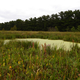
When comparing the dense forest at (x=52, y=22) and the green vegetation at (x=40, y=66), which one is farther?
the dense forest at (x=52, y=22)

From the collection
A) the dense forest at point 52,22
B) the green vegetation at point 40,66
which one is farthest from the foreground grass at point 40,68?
the dense forest at point 52,22

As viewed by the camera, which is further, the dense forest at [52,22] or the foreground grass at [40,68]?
the dense forest at [52,22]

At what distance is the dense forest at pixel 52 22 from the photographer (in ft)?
112

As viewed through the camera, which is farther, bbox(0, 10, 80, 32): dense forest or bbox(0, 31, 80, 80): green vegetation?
bbox(0, 10, 80, 32): dense forest

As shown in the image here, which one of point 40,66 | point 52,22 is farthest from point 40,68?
point 52,22

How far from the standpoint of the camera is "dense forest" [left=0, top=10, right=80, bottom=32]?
3428cm

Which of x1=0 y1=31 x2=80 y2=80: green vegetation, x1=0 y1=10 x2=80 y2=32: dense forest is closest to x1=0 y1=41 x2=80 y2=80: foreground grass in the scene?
x1=0 y1=31 x2=80 y2=80: green vegetation

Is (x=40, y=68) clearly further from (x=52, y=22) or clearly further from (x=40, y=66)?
(x=52, y=22)

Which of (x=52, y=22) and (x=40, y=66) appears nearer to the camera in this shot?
(x=40, y=66)

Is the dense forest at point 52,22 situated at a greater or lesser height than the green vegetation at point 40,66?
greater

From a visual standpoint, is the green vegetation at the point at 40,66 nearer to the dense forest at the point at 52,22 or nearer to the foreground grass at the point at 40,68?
the foreground grass at the point at 40,68

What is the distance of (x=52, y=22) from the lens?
3925cm

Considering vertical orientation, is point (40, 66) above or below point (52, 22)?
below

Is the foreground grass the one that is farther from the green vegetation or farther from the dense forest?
the dense forest
